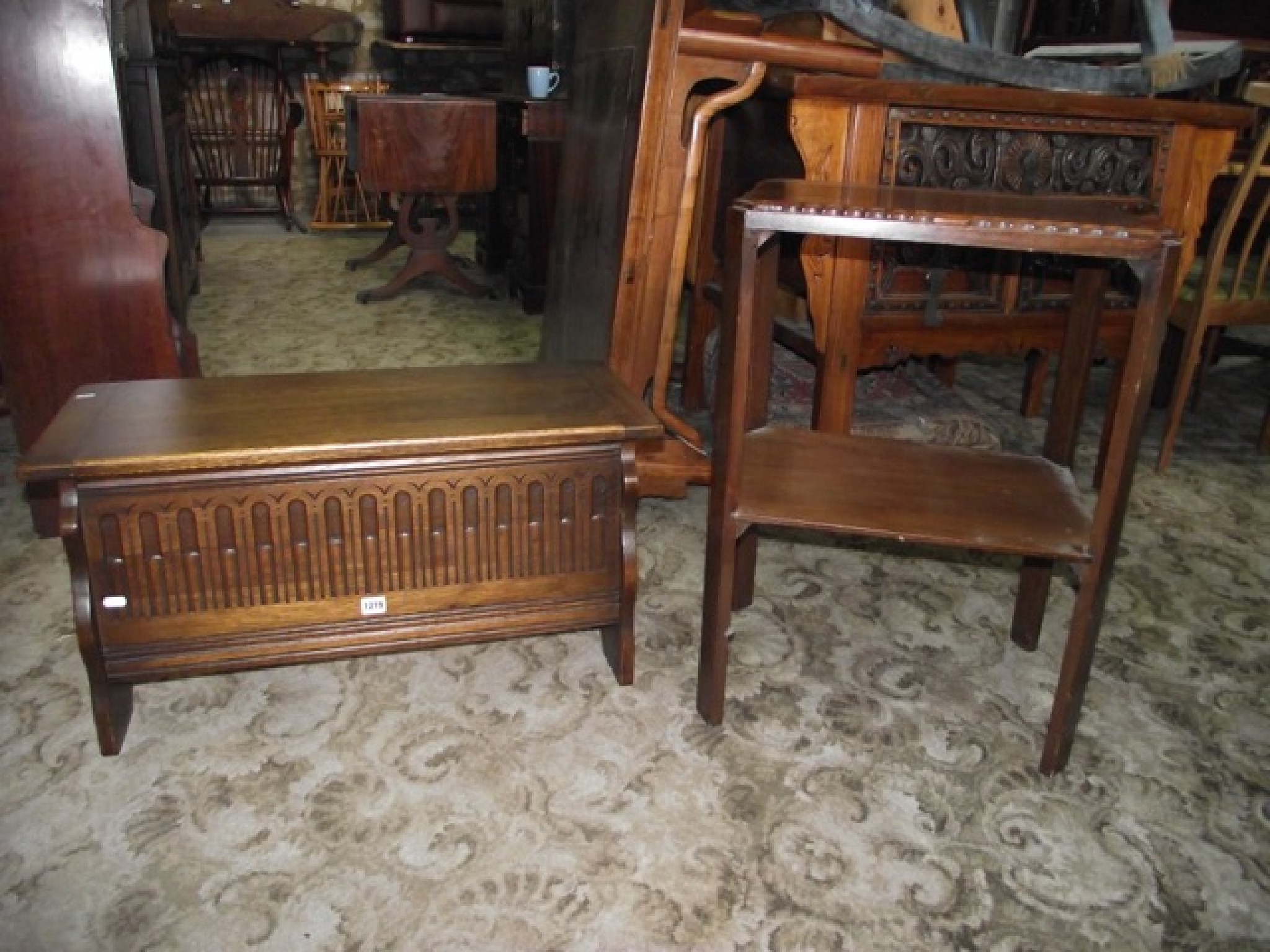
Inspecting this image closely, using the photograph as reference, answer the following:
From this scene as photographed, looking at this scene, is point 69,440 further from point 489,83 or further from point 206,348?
point 489,83

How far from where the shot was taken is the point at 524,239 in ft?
14.5

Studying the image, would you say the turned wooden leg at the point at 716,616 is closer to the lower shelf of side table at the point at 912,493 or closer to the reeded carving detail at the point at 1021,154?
the lower shelf of side table at the point at 912,493

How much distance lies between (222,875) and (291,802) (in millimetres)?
158

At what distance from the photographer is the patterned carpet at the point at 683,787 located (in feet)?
4.25

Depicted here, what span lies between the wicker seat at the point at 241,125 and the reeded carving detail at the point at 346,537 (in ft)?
17.1

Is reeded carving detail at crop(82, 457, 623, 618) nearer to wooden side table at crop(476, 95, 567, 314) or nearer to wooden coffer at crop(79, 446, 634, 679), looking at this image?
wooden coffer at crop(79, 446, 634, 679)

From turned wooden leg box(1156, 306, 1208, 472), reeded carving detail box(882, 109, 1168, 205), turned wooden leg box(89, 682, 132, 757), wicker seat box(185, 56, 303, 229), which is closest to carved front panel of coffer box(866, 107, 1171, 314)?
reeded carving detail box(882, 109, 1168, 205)

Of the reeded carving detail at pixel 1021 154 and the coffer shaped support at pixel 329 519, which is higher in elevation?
the reeded carving detail at pixel 1021 154

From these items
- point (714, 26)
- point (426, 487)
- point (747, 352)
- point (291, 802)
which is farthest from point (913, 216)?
point (291, 802)

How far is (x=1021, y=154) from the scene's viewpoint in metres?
2.12

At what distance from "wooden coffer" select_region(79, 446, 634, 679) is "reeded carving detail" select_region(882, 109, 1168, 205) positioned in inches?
37.8

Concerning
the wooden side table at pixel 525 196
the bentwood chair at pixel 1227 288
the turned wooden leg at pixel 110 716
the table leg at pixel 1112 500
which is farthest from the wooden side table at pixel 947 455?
the wooden side table at pixel 525 196

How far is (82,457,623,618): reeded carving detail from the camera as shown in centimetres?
151

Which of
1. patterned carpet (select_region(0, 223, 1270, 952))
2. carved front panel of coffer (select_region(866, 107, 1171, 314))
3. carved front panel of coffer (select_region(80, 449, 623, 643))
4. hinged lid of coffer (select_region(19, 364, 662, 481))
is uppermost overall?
carved front panel of coffer (select_region(866, 107, 1171, 314))
